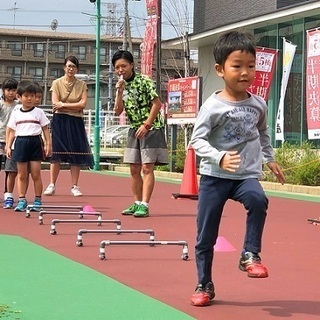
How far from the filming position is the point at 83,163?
12695 millimetres

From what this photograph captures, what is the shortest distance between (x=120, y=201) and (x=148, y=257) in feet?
19.2

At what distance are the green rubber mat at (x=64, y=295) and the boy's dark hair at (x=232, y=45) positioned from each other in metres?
1.50

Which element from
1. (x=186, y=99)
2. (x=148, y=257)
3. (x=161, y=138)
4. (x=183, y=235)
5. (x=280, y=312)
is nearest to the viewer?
(x=280, y=312)

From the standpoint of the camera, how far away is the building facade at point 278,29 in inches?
916

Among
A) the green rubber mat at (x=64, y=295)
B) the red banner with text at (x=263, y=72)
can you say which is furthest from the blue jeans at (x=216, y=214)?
the red banner with text at (x=263, y=72)

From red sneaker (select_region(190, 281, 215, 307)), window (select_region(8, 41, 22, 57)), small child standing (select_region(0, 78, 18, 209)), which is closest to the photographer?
red sneaker (select_region(190, 281, 215, 307))

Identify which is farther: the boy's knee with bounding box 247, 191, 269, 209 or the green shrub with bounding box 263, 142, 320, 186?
the green shrub with bounding box 263, 142, 320, 186

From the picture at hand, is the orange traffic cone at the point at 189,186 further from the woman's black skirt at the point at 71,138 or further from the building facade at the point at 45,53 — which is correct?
the building facade at the point at 45,53

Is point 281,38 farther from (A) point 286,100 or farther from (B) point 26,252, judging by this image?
(B) point 26,252

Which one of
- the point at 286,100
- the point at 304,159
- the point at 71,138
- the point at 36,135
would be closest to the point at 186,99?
the point at 304,159

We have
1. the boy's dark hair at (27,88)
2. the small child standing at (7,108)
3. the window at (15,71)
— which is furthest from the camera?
the window at (15,71)

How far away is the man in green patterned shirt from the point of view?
9.73 meters

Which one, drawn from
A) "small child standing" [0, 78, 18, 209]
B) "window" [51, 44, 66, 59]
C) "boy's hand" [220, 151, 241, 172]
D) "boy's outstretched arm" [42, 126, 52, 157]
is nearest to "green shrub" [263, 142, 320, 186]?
"small child standing" [0, 78, 18, 209]

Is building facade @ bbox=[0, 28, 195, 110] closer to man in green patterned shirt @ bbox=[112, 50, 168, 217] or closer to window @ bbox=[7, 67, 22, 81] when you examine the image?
window @ bbox=[7, 67, 22, 81]
